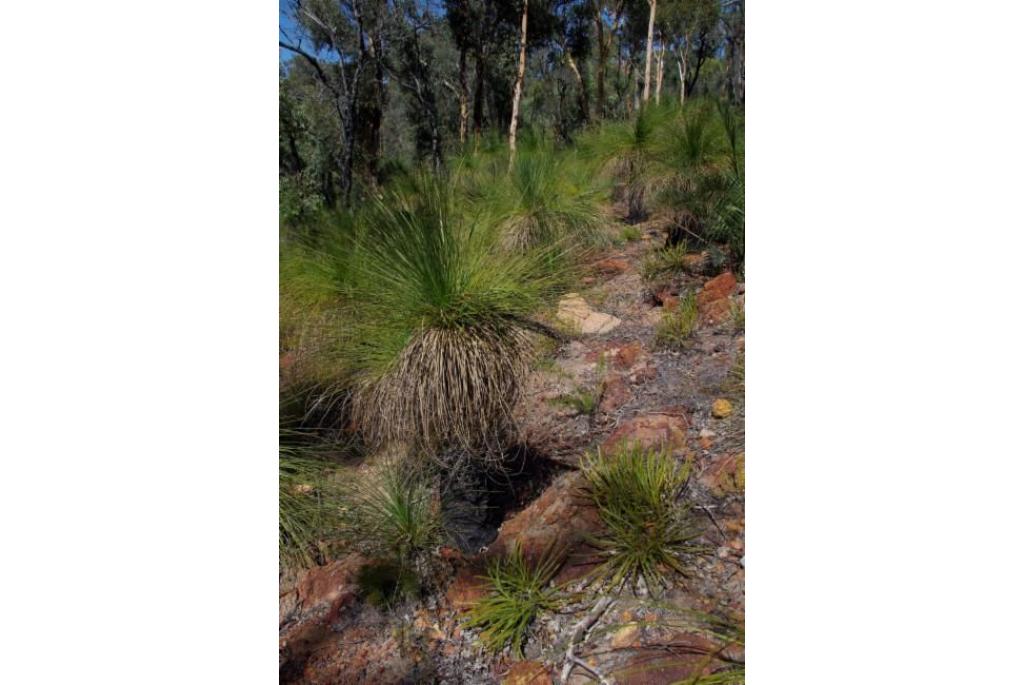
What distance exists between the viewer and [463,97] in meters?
1.35

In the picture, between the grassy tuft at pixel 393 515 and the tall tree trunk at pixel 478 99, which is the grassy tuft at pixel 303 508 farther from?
the tall tree trunk at pixel 478 99

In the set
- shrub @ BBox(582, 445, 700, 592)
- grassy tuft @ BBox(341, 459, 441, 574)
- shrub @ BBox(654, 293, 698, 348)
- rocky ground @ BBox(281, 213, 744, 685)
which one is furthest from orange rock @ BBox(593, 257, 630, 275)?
grassy tuft @ BBox(341, 459, 441, 574)

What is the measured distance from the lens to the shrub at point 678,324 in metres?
1.26

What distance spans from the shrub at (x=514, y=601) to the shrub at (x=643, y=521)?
10 cm

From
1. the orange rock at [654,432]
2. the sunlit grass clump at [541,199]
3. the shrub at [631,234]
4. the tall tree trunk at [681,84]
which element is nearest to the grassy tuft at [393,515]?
the orange rock at [654,432]

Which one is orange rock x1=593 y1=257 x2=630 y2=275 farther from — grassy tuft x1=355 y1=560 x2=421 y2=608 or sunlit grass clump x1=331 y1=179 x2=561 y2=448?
grassy tuft x1=355 y1=560 x2=421 y2=608

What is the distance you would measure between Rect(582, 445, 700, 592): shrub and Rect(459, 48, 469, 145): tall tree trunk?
71 centimetres

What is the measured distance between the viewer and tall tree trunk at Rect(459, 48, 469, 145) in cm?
134

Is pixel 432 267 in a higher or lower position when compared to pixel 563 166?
lower

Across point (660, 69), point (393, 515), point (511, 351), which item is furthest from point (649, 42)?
point (393, 515)
